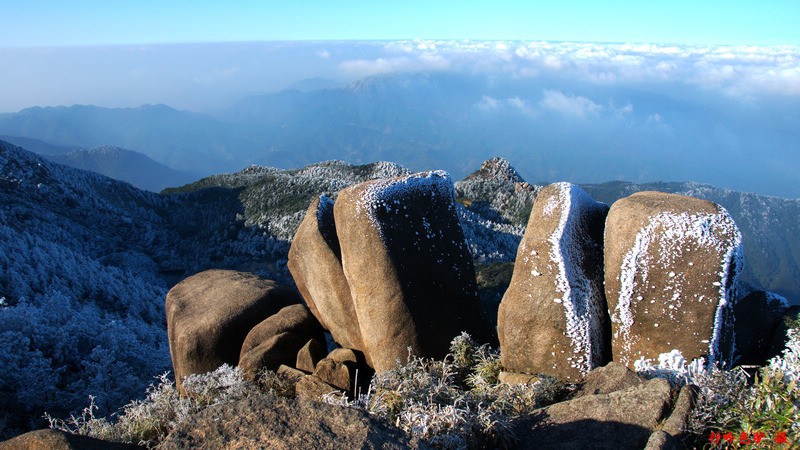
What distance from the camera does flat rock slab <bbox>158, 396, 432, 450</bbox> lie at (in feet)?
13.6

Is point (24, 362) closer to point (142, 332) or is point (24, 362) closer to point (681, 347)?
point (142, 332)

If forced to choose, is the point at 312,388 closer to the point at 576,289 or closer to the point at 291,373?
the point at 291,373

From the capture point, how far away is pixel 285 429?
439 centimetres

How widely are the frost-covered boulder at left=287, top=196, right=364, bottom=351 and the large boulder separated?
1389mm

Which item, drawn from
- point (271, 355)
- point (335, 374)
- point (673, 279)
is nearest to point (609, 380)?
point (673, 279)

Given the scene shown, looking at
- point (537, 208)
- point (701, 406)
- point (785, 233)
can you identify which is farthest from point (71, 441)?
point (785, 233)

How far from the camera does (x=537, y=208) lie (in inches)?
331

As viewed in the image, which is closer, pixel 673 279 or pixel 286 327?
pixel 673 279

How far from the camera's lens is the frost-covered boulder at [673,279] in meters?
6.89

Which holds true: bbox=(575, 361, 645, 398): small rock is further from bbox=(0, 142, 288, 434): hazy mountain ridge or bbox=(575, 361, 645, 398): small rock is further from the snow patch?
bbox=(0, 142, 288, 434): hazy mountain ridge

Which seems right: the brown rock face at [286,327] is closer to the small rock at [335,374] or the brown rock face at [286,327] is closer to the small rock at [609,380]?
the small rock at [335,374]

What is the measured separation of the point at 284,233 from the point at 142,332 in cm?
1201

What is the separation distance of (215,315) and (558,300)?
795 centimetres

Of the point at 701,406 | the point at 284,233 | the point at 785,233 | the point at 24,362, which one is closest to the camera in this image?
the point at 701,406
